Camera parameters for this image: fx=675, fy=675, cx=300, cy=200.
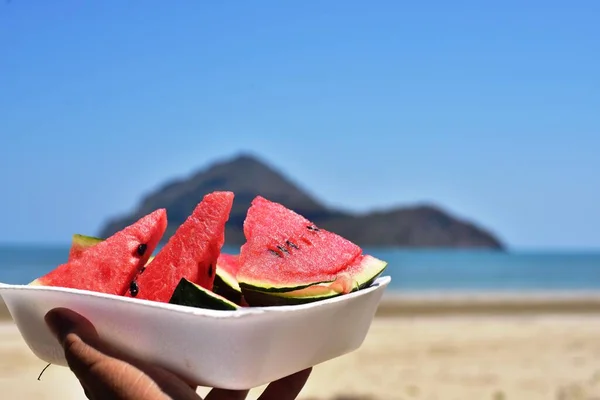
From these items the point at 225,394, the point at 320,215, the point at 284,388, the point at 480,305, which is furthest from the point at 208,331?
the point at 320,215

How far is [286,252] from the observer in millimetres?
1979

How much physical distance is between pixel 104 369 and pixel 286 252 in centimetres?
63

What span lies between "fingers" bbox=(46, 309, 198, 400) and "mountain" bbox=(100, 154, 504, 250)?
62358 mm

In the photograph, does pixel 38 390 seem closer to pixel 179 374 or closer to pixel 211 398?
pixel 211 398

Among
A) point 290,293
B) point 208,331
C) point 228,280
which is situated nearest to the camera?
point 208,331

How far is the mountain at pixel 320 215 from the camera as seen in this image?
237 ft

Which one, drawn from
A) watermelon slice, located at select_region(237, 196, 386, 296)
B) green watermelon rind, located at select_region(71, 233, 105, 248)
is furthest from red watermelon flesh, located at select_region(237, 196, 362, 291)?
green watermelon rind, located at select_region(71, 233, 105, 248)

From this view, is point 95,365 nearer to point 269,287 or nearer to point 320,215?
point 269,287

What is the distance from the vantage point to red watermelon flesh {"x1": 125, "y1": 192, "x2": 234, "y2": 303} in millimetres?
1780

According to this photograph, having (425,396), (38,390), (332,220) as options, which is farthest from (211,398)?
(332,220)

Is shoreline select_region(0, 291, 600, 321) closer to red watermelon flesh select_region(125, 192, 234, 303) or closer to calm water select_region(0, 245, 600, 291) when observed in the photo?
calm water select_region(0, 245, 600, 291)

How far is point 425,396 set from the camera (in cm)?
712

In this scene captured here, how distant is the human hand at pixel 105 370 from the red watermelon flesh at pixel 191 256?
7.2 inches

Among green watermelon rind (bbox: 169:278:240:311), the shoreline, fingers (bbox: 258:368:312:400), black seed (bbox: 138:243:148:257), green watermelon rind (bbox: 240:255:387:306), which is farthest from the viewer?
the shoreline
